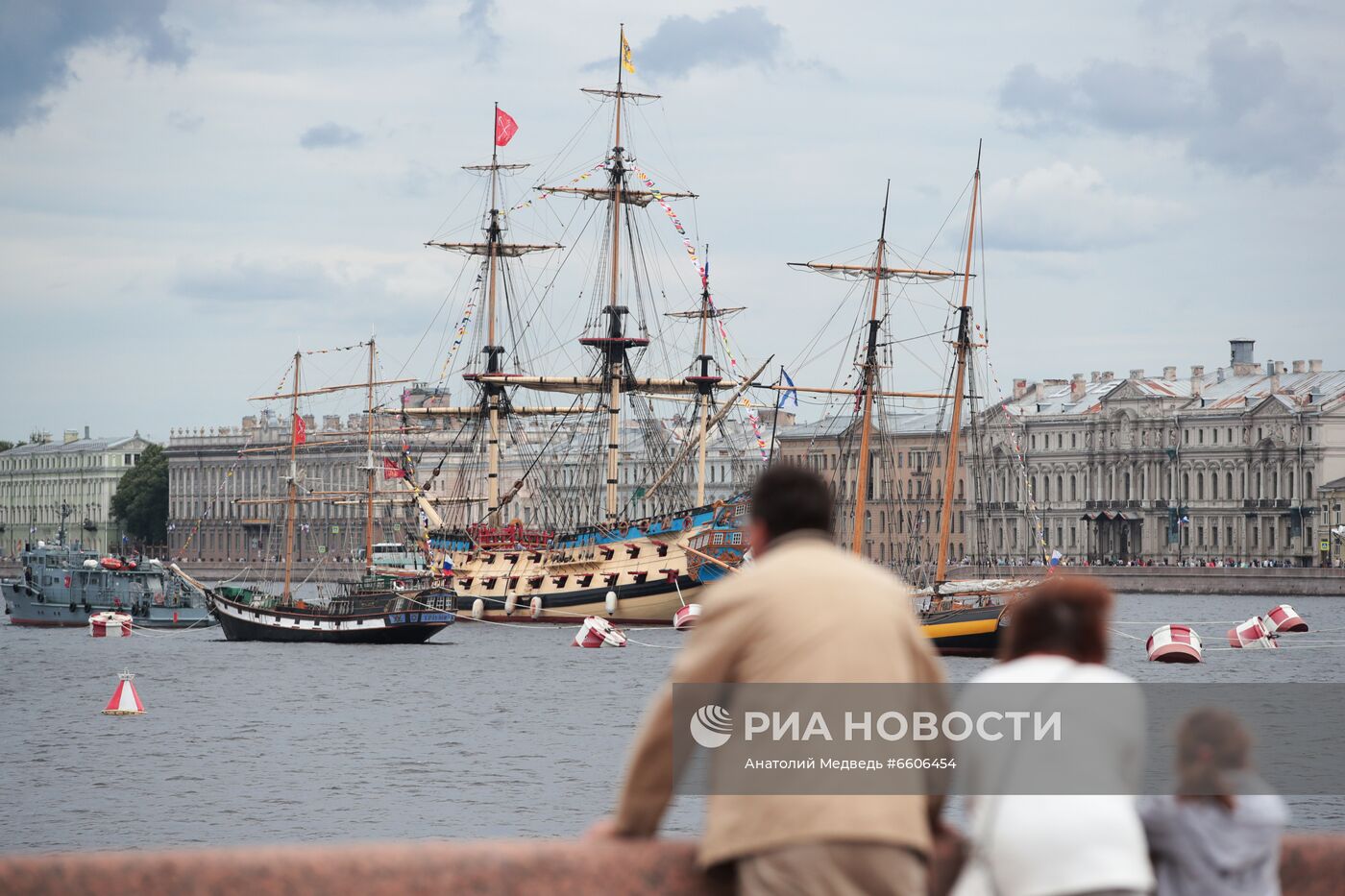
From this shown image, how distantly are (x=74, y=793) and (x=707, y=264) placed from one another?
51.6 m

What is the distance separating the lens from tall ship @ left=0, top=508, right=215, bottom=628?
3036 inches

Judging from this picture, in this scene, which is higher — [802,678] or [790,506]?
[790,506]

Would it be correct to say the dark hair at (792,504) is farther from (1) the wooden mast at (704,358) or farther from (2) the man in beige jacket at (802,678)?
(1) the wooden mast at (704,358)

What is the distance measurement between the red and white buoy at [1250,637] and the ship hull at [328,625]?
20.7 metres

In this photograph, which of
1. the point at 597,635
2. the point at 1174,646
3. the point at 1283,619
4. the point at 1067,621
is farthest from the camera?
the point at 1283,619

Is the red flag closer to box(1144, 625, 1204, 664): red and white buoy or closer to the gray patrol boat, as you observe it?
the gray patrol boat

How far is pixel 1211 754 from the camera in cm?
469

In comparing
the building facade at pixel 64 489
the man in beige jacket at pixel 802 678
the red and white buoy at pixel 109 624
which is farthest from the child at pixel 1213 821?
the building facade at pixel 64 489

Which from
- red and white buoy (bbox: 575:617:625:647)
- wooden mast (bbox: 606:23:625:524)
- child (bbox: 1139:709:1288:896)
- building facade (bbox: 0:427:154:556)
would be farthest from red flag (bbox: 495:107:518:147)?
building facade (bbox: 0:427:154:556)

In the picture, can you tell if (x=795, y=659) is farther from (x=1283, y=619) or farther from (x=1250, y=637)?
(x=1283, y=619)

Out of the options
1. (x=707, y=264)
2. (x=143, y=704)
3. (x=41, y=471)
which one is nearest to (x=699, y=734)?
(x=143, y=704)

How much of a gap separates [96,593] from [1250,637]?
42477 mm

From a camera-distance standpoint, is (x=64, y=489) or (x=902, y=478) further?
(x=64, y=489)

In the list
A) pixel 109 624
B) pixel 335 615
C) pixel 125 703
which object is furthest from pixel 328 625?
pixel 125 703
